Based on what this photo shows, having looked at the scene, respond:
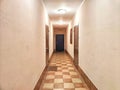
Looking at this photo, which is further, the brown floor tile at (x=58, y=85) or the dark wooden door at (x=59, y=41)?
the dark wooden door at (x=59, y=41)

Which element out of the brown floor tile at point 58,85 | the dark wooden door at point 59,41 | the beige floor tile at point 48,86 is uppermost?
the dark wooden door at point 59,41

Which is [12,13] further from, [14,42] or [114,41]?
[114,41]

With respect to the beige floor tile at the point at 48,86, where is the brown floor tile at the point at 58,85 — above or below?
below

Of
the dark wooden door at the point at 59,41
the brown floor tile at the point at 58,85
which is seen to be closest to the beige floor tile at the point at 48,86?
the brown floor tile at the point at 58,85

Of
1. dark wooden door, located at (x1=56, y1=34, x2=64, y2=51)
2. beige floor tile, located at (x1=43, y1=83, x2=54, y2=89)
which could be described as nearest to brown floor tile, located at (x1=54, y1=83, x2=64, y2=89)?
beige floor tile, located at (x1=43, y1=83, x2=54, y2=89)

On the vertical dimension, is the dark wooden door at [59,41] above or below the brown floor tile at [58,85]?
above

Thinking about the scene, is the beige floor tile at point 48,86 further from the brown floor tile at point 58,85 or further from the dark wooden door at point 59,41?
the dark wooden door at point 59,41

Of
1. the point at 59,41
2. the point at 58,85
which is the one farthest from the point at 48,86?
the point at 59,41

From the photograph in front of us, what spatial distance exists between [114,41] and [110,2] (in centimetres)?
63

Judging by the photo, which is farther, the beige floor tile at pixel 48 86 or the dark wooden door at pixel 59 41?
the dark wooden door at pixel 59 41

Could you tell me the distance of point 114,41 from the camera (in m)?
1.88

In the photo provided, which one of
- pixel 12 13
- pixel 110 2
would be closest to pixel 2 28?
pixel 12 13

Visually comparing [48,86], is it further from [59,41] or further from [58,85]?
[59,41]

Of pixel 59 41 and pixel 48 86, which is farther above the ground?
pixel 59 41
